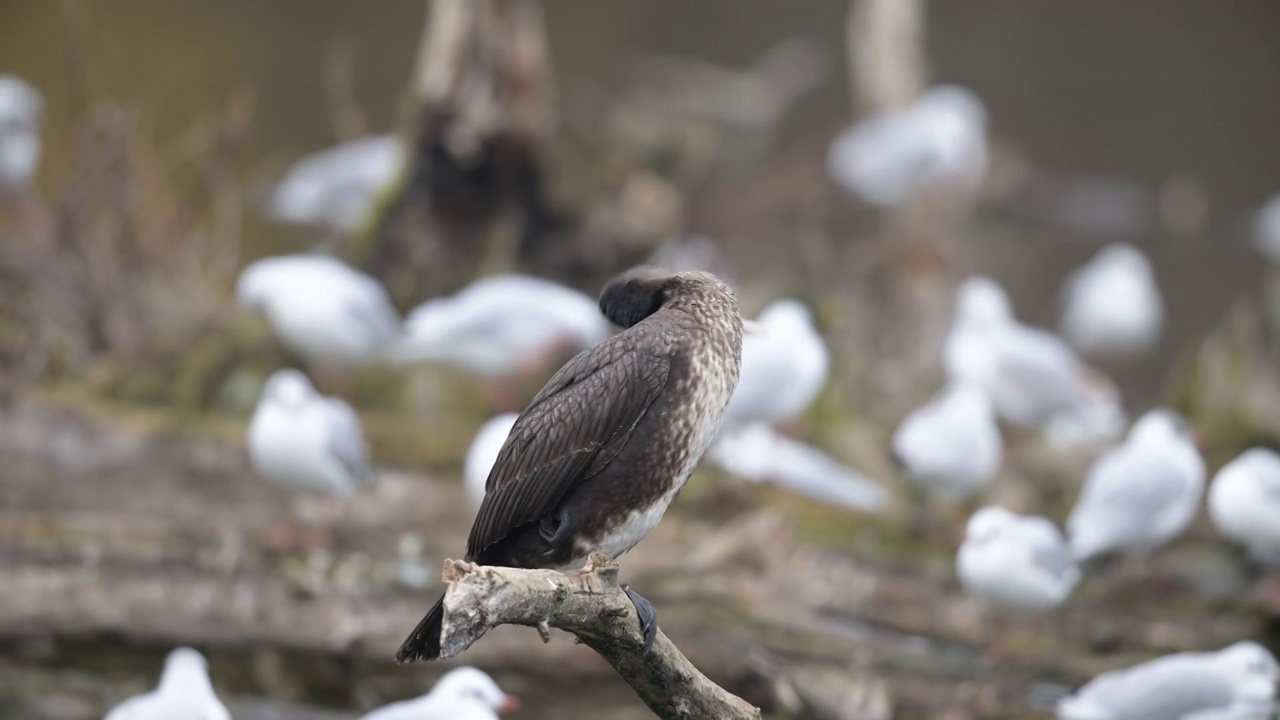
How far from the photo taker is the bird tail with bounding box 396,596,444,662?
311 centimetres

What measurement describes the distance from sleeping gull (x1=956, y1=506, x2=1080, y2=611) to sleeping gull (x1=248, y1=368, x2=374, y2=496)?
2341 mm

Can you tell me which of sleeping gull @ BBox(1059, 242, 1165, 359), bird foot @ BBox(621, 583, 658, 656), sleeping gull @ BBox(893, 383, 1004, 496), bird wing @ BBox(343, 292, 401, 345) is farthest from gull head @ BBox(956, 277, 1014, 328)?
bird foot @ BBox(621, 583, 658, 656)

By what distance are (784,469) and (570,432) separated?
337 cm

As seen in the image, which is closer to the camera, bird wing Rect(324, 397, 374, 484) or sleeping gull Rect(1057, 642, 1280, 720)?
sleeping gull Rect(1057, 642, 1280, 720)

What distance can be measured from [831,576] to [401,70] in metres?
6.40

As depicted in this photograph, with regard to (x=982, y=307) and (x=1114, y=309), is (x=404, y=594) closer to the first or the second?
(x=982, y=307)

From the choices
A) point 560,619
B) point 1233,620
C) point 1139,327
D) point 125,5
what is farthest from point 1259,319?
point 560,619

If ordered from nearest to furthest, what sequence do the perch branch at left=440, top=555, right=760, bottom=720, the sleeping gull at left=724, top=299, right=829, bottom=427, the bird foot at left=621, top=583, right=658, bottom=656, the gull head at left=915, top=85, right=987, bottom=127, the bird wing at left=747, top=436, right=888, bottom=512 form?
the perch branch at left=440, top=555, right=760, bottom=720 < the bird foot at left=621, top=583, right=658, bottom=656 < the sleeping gull at left=724, top=299, right=829, bottom=427 < the bird wing at left=747, top=436, right=888, bottom=512 < the gull head at left=915, top=85, right=987, bottom=127

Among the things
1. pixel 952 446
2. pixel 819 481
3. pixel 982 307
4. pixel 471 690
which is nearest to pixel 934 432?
pixel 952 446

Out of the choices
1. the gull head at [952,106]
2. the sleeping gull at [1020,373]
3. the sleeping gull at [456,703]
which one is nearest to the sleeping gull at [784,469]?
the sleeping gull at [1020,373]

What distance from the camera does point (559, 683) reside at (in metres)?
5.33

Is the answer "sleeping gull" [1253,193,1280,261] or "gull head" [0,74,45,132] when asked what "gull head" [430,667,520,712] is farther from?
"sleeping gull" [1253,193,1280,261]

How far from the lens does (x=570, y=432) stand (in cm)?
326

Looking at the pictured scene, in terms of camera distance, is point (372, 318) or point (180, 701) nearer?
point (180, 701)
